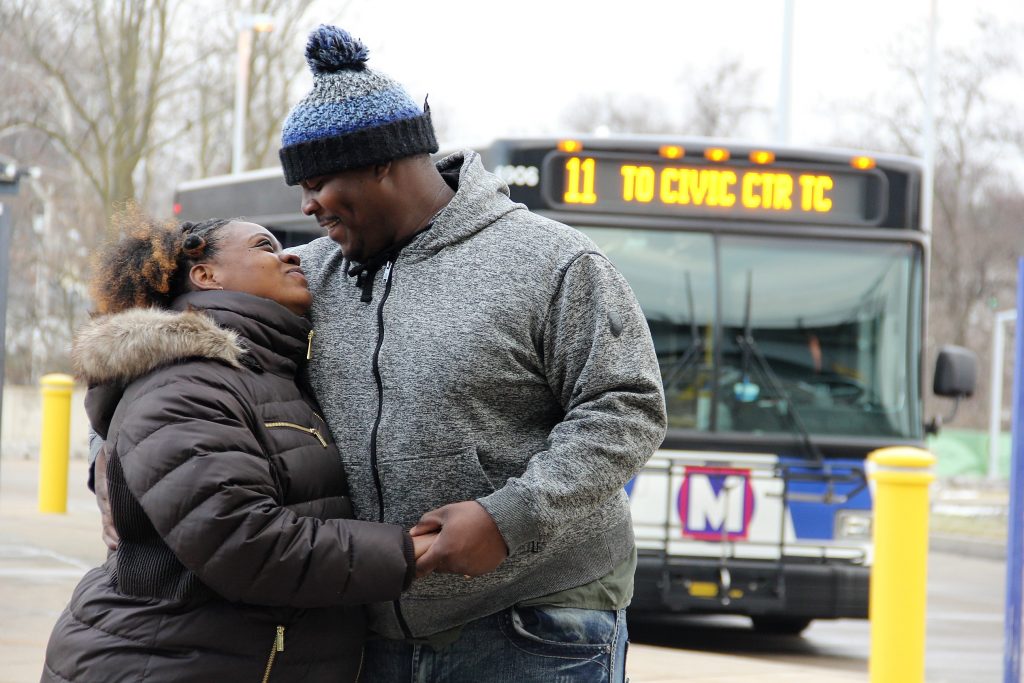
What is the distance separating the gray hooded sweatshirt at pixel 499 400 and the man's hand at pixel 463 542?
53 mm

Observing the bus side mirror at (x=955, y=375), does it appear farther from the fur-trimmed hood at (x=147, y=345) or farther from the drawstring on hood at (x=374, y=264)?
the fur-trimmed hood at (x=147, y=345)

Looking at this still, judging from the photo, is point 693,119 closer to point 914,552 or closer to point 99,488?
point 914,552

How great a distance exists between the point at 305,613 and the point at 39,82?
69.3 ft

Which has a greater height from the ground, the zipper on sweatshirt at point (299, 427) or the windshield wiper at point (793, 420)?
the zipper on sweatshirt at point (299, 427)

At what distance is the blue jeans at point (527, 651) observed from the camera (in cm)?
241

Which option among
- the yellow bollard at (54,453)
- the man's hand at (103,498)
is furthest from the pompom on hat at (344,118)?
the yellow bollard at (54,453)

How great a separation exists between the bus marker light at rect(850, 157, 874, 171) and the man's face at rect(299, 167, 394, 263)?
5.62 metres

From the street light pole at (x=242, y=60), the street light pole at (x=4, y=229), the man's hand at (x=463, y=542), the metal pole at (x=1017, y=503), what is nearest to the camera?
the man's hand at (x=463, y=542)

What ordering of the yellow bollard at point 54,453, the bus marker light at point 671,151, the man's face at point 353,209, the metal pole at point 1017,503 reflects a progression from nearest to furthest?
the man's face at point 353,209, the metal pole at point 1017,503, the bus marker light at point 671,151, the yellow bollard at point 54,453

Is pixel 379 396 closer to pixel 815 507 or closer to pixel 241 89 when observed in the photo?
pixel 815 507

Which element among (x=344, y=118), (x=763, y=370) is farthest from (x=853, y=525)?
(x=344, y=118)

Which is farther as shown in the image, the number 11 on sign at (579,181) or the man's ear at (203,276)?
the number 11 on sign at (579,181)

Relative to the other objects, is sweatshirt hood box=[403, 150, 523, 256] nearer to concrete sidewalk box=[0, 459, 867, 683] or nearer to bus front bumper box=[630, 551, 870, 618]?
concrete sidewalk box=[0, 459, 867, 683]

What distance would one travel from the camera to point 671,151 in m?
7.64
